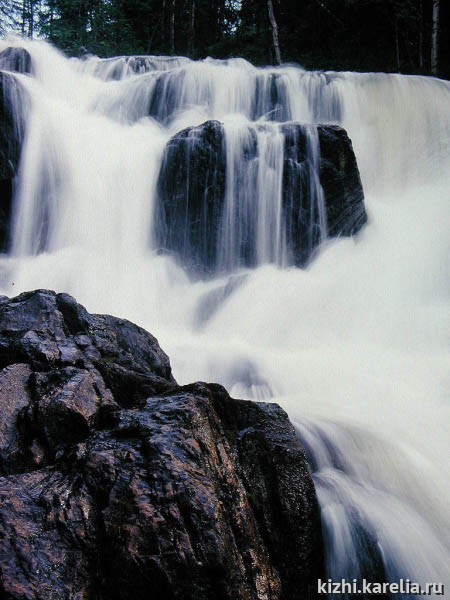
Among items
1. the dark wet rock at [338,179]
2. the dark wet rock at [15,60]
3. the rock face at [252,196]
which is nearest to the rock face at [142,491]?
the rock face at [252,196]

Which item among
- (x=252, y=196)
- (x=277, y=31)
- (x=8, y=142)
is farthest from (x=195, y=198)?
(x=277, y=31)

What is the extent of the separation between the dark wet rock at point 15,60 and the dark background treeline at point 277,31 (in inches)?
185

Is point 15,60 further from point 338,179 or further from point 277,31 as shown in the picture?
point 338,179

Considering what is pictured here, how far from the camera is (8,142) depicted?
916cm

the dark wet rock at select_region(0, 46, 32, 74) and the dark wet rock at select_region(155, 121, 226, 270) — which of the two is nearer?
the dark wet rock at select_region(155, 121, 226, 270)

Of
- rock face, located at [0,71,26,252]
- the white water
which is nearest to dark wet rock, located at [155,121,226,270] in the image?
the white water

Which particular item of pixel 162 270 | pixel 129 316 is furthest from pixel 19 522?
pixel 162 270

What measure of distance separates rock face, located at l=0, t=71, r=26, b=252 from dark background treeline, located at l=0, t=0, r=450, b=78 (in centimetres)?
916

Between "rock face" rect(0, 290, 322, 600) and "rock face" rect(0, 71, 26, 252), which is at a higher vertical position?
"rock face" rect(0, 71, 26, 252)

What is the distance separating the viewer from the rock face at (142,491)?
216 cm

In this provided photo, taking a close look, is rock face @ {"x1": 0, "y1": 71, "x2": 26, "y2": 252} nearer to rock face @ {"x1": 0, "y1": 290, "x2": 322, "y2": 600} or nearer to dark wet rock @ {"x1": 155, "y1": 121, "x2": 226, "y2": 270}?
dark wet rock @ {"x1": 155, "y1": 121, "x2": 226, "y2": 270}

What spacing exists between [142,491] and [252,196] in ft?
23.7

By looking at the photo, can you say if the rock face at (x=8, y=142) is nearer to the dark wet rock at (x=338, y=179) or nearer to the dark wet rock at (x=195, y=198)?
the dark wet rock at (x=195, y=198)

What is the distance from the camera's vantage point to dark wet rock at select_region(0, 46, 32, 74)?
12.8m
